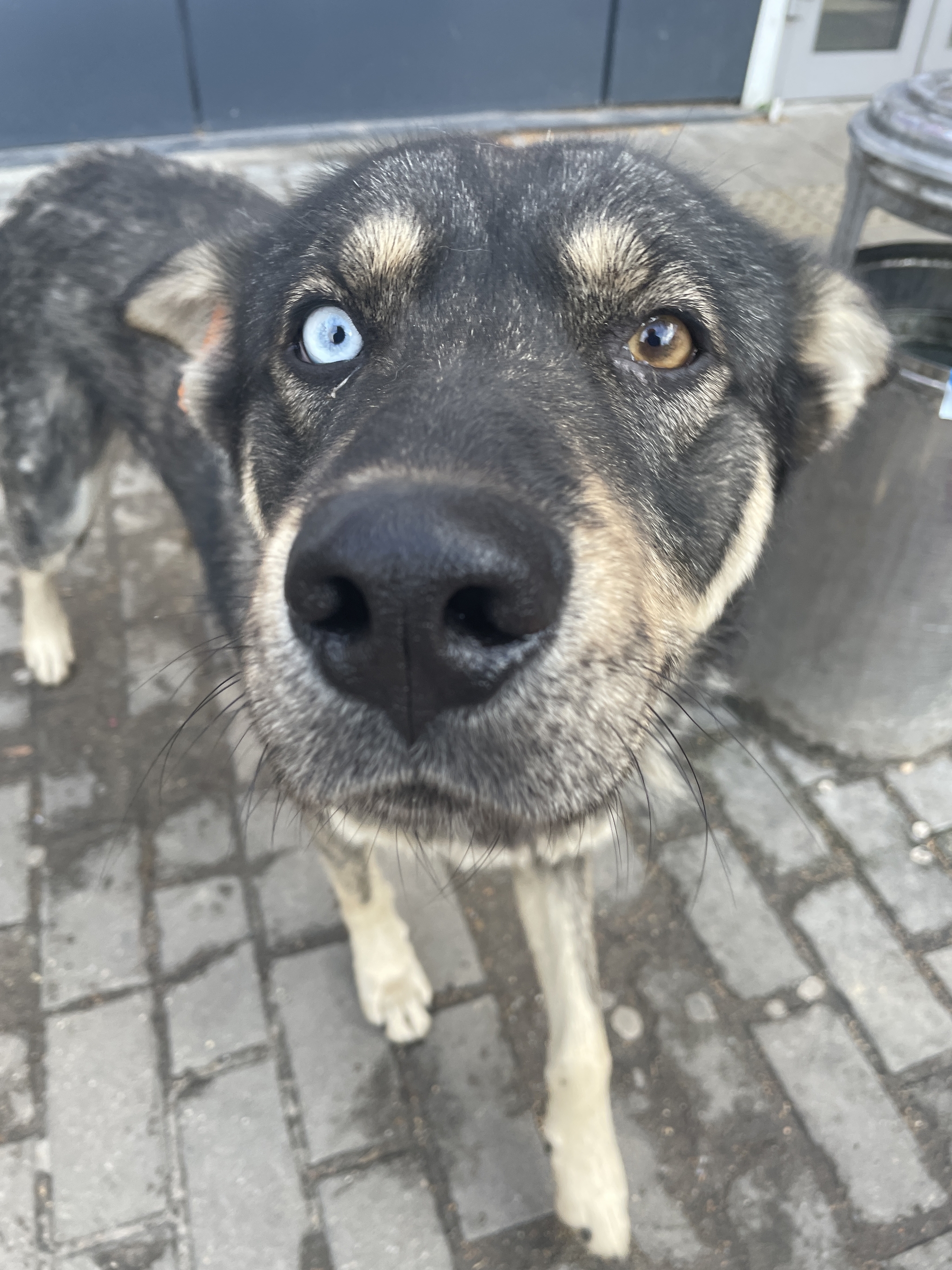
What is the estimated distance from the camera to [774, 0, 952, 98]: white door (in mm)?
7102

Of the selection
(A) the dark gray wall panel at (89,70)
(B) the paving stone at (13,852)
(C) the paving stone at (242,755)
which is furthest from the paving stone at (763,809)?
(A) the dark gray wall panel at (89,70)

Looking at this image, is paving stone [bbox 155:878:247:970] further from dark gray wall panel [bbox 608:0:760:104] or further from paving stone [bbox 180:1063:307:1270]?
dark gray wall panel [bbox 608:0:760:104]

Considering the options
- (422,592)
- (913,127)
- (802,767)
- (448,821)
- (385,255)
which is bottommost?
(802,767)

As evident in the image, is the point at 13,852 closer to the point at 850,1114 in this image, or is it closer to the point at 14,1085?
the point at 14,1085

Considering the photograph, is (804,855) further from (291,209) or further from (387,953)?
(291,209)

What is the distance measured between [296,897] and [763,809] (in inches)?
70.7

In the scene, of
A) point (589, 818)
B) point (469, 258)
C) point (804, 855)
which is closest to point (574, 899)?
point (589, 818)

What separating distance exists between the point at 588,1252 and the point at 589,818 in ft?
4.07

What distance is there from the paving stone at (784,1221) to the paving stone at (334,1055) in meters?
1.02

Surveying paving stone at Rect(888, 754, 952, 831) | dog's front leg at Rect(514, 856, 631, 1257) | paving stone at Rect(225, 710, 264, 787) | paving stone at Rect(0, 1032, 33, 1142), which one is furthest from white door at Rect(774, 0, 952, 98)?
paving stone at Rect(0, 1032, 33, 1142)

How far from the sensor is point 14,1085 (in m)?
2.54

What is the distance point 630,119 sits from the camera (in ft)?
24.5

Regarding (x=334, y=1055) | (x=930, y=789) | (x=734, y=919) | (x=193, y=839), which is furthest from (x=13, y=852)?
(x=930, y=789)

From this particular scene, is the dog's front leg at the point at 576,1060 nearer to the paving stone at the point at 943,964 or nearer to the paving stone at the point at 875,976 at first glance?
the paving stone at the point at 875,976
